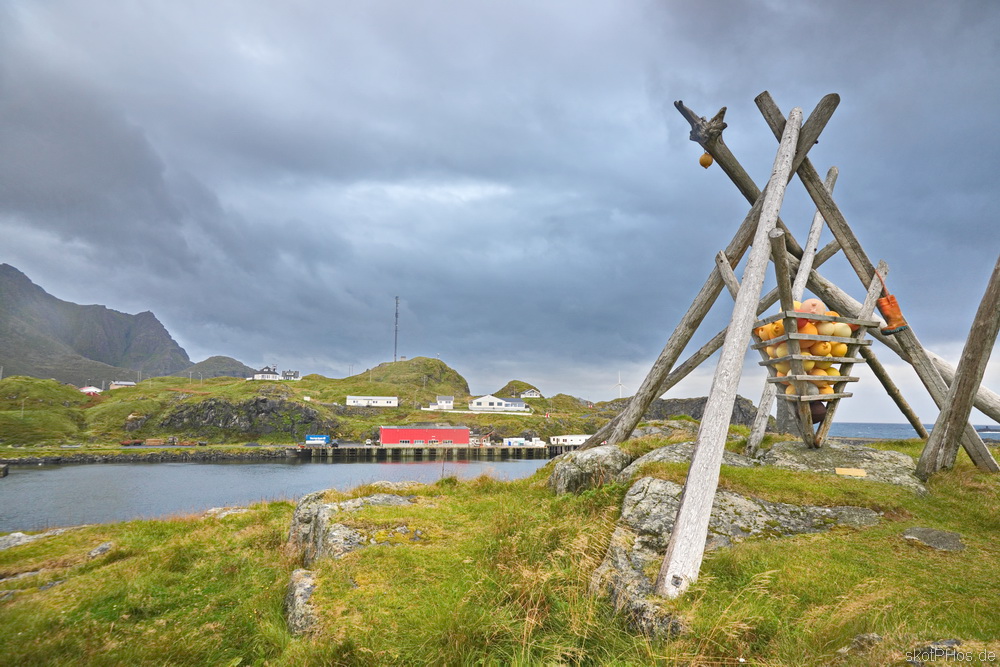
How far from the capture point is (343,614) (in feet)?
17.4

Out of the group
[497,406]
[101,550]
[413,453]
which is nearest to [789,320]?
[101,550]

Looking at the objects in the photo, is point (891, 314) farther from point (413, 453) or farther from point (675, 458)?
point (413, 453)

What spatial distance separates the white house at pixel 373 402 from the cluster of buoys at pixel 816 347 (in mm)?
151113

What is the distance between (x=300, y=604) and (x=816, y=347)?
945 centimetres

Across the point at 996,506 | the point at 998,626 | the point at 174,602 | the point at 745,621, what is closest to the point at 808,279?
the point at 996,506

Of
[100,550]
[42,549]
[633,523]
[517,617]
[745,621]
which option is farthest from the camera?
[42,549]

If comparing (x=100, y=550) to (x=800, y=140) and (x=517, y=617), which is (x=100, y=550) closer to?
(x=517, y=617)

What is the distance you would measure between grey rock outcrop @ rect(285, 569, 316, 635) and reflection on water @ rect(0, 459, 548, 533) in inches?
762

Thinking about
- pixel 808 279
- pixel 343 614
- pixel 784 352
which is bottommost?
pixel 343 614

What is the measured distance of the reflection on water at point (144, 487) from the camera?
3791 centimetres

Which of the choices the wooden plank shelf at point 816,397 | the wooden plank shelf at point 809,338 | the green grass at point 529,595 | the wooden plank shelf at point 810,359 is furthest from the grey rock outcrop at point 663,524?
the wooden plank shelf at point 809,338

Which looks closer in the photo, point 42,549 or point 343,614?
point 343,614

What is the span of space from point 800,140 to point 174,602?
46.0 feet

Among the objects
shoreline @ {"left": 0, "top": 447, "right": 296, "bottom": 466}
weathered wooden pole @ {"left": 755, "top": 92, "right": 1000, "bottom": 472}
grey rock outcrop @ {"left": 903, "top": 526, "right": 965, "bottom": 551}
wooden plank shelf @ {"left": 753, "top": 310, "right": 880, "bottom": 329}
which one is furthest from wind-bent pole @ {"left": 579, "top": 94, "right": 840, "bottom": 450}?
shoreline @ {"left": 0, "top": 447, "right": 296, "bottom": 466}
